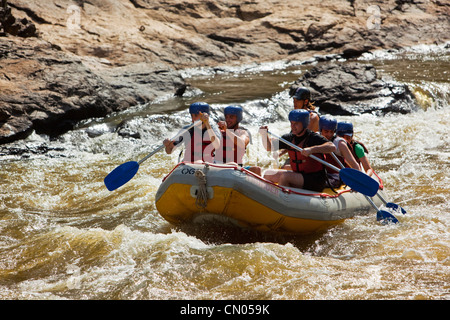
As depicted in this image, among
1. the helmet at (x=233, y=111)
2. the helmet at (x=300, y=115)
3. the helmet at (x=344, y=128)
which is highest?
the helmet at (x=300, y=115)

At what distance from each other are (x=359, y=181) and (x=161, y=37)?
1469 centimetres

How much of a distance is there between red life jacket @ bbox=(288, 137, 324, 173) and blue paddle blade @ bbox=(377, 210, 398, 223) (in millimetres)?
805

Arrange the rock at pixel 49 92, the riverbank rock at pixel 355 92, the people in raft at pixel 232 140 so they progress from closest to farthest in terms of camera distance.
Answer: the people in raft at pixel 232 140 < the rock at pixel 49 92 < the riverbank rock at pixel 355 92

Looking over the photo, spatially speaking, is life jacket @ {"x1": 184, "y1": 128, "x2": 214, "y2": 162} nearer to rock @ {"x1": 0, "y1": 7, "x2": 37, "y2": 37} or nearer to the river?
the river

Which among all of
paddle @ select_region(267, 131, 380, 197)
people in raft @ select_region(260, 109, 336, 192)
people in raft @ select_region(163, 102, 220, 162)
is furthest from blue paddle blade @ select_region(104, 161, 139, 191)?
paddle @ select_region(267, 131, 380, 197)

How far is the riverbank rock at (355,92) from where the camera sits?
10.7 meters

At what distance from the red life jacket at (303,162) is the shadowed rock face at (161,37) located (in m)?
5.63

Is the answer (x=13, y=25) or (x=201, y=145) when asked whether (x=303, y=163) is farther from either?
(x=13, y=25)

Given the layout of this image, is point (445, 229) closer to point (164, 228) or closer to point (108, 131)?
point (164, 228)

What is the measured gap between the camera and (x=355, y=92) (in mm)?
11086

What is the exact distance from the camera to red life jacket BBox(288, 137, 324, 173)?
17.1ft

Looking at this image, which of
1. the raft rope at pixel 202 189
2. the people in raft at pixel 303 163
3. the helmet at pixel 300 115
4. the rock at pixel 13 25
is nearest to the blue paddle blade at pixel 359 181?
the people in raft at pixel 303 163

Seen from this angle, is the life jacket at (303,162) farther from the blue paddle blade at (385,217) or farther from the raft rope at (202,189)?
the raft rope at (202,189)

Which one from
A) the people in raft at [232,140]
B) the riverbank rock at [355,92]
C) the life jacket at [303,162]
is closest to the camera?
the life jacket at [303,162]
